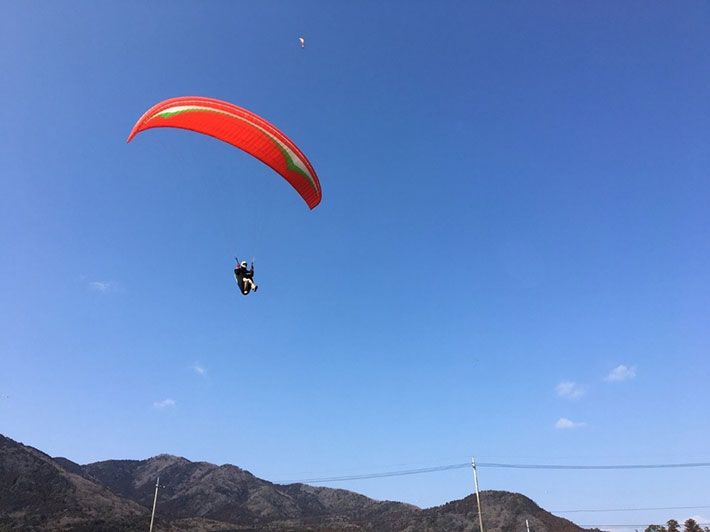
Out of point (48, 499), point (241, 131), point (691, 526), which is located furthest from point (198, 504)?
point (241, 131)

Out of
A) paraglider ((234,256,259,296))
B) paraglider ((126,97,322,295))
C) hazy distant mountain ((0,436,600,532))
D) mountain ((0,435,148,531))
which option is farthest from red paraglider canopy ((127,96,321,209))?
mountain ((0,435,148,531))

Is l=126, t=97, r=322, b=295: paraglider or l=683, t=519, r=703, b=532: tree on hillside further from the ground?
l=126, t=97, r=322, b=295: paraglider

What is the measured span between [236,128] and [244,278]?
5.69 m

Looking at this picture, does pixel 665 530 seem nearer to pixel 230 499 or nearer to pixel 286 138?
pixel 286 138

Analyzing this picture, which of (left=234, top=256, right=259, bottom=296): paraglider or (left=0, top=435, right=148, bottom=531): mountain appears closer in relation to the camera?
(left=234, top=256, right=259, bottom=296): paraglider

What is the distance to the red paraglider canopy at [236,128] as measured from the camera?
1669 cm

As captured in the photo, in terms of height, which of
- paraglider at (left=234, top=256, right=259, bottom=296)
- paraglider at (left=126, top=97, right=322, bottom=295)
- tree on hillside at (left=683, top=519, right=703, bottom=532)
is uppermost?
paraglider at (left=126, top=97, right=322, bottom=295)

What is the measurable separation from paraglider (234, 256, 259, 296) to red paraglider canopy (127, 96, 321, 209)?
389 centimetres

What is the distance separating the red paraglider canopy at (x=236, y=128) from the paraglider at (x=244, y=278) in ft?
12.7

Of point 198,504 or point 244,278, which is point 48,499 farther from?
point 244,278

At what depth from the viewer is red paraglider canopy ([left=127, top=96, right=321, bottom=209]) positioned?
16.7 m

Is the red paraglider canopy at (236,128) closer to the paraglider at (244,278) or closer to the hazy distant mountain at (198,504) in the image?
the paraglider at (244,278)

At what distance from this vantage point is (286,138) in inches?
725

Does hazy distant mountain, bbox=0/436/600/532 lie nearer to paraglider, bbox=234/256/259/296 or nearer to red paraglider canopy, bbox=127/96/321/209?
paraglider, bbox=234/256/259/296
